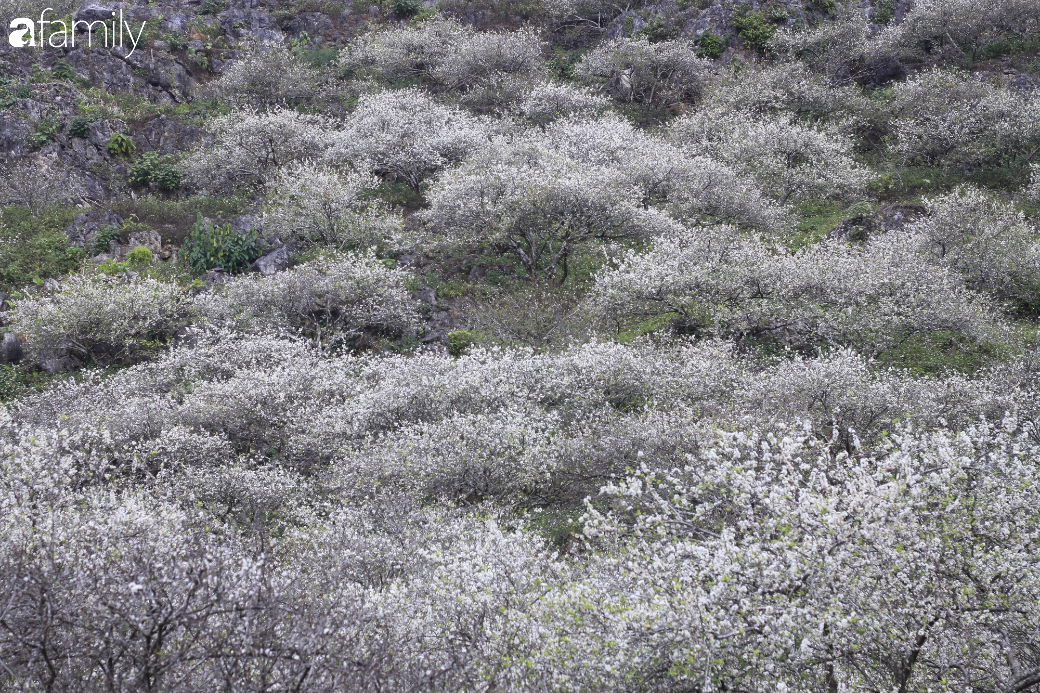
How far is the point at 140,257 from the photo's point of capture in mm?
30953

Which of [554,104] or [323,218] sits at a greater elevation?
[554,104]

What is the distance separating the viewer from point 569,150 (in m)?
36.1

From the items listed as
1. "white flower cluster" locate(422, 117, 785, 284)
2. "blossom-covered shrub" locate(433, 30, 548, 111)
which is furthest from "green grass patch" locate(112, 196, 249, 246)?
"blossom-covered shrub" locate(433, 30, 548, 111)

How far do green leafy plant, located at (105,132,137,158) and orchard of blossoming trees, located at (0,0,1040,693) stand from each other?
0.50 ft

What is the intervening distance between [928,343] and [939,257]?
4.84 meters

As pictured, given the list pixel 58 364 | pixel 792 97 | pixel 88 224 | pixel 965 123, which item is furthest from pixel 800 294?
pixel 88 224

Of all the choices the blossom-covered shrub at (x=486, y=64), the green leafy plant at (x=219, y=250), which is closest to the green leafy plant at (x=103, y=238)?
the green leafy plant at (x=219, y=250)

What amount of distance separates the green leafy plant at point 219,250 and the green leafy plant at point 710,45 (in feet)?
114

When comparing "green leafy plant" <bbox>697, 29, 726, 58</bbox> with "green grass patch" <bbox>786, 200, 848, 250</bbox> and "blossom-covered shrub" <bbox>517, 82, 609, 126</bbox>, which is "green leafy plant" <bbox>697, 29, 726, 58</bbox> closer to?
"blossom-covered shrub" <bbox>517, 82, 609, 126</bbox>

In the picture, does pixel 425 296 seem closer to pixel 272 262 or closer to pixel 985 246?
pixel 272 262

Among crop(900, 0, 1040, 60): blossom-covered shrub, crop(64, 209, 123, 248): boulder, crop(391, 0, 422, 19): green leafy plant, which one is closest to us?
crop(64, 209, 123, 248): boulder

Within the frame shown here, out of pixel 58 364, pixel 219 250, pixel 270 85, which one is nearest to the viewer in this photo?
pixel 58 364

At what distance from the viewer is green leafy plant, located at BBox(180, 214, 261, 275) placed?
100 feet

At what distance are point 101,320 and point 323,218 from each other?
9335mm
